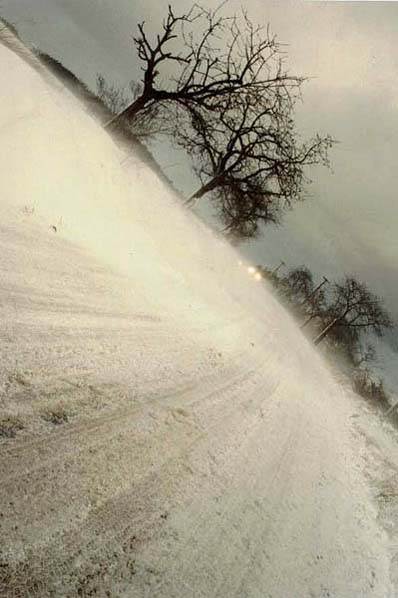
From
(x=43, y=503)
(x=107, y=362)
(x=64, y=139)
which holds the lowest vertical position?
(x=43, y=503)

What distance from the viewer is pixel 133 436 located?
3.18 m

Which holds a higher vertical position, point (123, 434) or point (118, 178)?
point (118, 178)

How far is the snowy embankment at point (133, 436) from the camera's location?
94.0 inches

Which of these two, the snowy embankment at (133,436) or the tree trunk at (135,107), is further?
the tree trunk at (135,107)

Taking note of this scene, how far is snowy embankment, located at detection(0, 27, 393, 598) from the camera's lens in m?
2.39

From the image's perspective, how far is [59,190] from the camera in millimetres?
6082

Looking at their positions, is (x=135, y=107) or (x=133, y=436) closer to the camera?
(x=133, y=436)

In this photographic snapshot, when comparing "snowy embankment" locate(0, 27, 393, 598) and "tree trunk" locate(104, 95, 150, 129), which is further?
"tree trunk" locate(104, 95, 150, 129)

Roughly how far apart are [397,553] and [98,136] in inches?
381

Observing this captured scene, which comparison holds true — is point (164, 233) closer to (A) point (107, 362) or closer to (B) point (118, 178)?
(B) point (118, 178)

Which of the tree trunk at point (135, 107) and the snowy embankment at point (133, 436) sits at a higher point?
the tree trunk at point (135, 107)

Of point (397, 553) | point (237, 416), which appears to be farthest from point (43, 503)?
point (397, 553)

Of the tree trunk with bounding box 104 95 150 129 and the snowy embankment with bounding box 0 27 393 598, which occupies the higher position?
the tree trunk with bounding box 104 95 150 129

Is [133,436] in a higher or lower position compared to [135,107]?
lower
